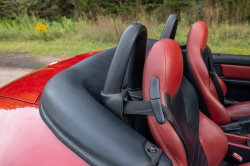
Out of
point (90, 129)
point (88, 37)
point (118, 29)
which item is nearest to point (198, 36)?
point (90, 129)

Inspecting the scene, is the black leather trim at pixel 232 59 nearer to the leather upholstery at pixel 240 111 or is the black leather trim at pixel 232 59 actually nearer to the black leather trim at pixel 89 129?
the leather upholstery at pixel 240 111

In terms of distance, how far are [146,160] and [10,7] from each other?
13124 mm

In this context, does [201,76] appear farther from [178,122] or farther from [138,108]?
[138,108]

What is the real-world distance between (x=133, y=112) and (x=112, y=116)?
91 millimetres

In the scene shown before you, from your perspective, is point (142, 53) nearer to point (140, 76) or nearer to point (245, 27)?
point (140, 76)

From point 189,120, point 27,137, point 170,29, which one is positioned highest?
point 170,29

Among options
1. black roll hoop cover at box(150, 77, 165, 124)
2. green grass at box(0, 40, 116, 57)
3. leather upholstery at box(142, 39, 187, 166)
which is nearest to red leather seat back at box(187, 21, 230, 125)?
leather upholstery at box(142, 39, 187, 166)

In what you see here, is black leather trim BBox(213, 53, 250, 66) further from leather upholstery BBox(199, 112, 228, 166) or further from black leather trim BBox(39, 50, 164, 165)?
black leather trim BBox(39, 50, 164, 165)

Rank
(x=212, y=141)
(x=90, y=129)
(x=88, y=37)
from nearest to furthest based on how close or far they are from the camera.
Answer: (x=90, y=129), (x=212, y=141), (x=88, y=37)

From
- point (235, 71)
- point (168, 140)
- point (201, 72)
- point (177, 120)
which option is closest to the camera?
point (168, 140)

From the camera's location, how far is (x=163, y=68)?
0.99 metres

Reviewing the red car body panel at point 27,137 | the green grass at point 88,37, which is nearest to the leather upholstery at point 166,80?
the red car body panel at point 27,137

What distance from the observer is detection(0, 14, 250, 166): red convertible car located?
31.2 inches

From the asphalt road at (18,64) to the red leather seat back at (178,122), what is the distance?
3586 millimetres
